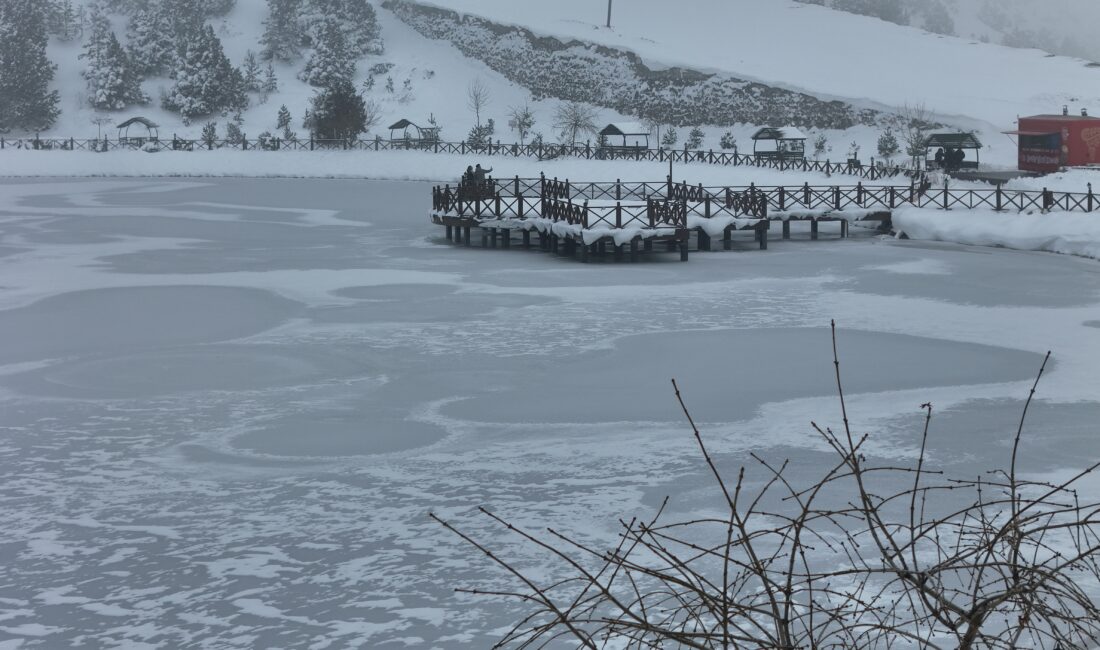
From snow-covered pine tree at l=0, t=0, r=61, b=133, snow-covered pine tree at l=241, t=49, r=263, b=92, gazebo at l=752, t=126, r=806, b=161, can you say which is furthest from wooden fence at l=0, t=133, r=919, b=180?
snow-covered pine tree at l=241, t=49, r=263, b=92

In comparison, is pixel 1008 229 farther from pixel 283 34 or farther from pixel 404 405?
pixel 283 34

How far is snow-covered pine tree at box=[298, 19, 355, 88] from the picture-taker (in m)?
79.8

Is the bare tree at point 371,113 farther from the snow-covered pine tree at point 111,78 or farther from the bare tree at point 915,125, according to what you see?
the bare tree at point 915,125

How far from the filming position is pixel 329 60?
265 feet

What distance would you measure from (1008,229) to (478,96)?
46.1 meters

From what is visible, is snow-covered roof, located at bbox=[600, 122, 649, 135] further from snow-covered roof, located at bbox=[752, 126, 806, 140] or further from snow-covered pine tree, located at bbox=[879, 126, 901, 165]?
snow-covered pine tree, located at bbox=[879, 126, 901, 165]

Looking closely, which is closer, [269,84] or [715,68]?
[715,68]

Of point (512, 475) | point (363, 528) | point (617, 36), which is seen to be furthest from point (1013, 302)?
point (617, 36)

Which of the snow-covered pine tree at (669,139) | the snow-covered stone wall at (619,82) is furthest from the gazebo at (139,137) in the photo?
the snow-covered pine tree at (669,139)

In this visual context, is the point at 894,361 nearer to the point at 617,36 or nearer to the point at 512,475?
the point at 512,475

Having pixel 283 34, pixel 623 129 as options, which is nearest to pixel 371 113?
pixel 283 34

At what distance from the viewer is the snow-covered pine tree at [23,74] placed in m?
72.8

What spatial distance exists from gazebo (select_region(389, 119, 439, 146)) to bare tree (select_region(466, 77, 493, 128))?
330 cm

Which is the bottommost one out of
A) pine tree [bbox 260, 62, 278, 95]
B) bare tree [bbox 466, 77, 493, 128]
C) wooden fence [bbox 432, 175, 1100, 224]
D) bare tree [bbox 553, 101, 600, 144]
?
wooden fence [bbox 432, 175, 1100, 224]
